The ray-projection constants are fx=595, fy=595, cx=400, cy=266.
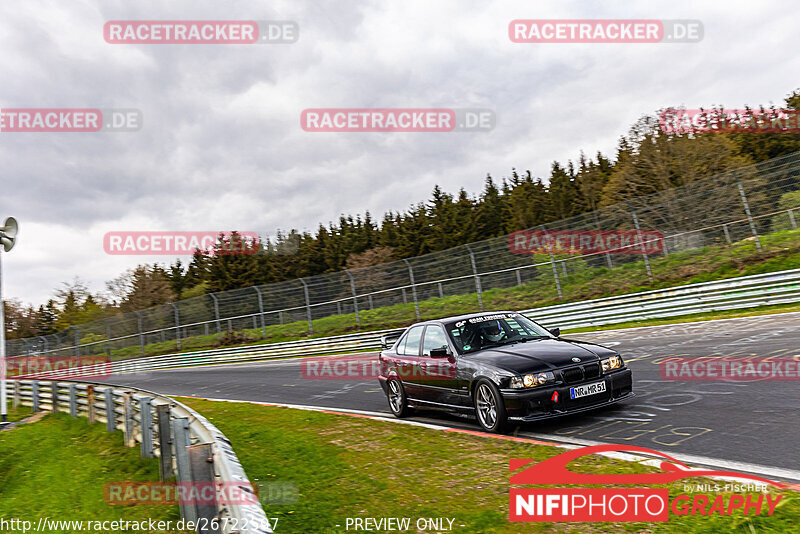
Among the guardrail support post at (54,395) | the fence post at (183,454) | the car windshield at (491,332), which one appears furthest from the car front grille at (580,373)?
the guardrail support post at (54,395)

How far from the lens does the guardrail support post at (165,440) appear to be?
20.4ft

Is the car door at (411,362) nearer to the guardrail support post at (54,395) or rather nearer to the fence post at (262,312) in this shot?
the guardrail support post at (54,395)

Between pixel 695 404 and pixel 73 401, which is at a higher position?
A: pixel 73 401

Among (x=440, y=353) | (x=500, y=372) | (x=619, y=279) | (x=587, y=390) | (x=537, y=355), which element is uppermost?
(x=619, y=279)

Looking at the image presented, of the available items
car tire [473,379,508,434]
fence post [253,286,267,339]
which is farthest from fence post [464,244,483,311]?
car tire [473,379,508,434]

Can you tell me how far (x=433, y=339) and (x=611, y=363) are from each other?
2.54m

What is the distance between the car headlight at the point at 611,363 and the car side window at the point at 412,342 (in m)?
2.87

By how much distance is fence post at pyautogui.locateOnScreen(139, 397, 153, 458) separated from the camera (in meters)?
7.59

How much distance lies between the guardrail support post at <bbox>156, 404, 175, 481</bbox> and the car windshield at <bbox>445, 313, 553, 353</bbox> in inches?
146

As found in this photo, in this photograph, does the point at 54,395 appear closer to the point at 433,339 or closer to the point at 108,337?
the point at 433,339

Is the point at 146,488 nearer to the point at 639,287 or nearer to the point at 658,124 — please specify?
the point at 639,287

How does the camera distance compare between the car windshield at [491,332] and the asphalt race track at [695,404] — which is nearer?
the asphalt race track at [695,404]

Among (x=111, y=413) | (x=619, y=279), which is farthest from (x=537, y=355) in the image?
(x=619, y=279)

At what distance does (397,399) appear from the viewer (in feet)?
30.6
